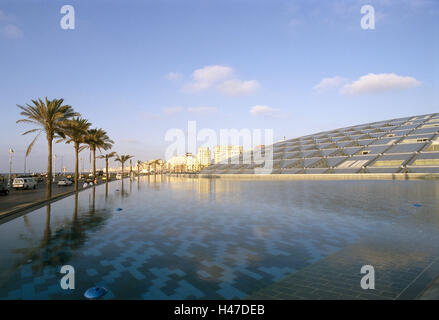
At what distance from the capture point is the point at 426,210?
49.2 ft

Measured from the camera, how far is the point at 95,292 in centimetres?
532

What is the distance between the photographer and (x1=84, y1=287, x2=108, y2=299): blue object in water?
5.25m

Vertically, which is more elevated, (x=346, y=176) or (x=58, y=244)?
(x=346, y=176)

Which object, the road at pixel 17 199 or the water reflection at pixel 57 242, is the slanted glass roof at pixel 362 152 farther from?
the water reflection at pixel 57 242

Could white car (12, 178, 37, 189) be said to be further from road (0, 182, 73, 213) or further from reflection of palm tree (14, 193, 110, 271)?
reflection of palm tree (14, 193, 110, 271)

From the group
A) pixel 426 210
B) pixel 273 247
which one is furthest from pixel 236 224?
pixel 426 210

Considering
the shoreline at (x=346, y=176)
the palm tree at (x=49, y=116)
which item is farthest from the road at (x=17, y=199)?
the shoreline at (x=346, y=176)

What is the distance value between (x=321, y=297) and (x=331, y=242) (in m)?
4.26

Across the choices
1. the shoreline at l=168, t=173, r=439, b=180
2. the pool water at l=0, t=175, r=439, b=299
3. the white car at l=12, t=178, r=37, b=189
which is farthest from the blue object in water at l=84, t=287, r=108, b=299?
the shoreline at l=168, t=173, r=439, b=180

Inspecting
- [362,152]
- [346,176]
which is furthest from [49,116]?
[362,152]

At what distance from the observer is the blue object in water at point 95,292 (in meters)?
5.25

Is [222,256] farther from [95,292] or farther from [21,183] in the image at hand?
[21,183]
